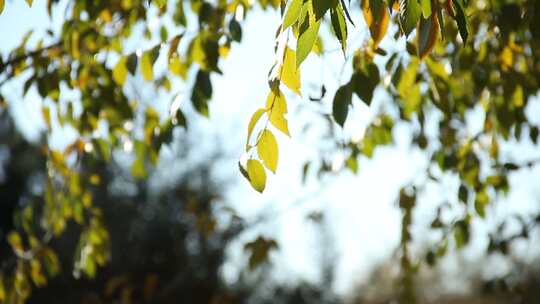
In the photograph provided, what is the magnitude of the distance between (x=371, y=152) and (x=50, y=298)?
222 inches

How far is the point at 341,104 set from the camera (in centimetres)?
118

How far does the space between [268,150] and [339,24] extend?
203mm

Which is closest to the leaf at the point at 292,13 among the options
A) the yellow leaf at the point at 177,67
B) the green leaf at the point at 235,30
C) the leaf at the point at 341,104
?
the leaf at the point at 341,104

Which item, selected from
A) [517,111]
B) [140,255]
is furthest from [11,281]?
[140,255]

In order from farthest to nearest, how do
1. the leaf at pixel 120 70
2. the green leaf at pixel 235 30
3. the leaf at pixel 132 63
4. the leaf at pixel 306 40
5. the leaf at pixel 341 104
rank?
1. the leaf at pixel 120 70
2. the leaf at pixel 132 63
3. the green leaf at pixel 235 30
4. the leaf at pixel 341 104
5. the leaf at pixel 306 40

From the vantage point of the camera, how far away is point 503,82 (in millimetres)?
1715

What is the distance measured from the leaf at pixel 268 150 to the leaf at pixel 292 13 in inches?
6.5

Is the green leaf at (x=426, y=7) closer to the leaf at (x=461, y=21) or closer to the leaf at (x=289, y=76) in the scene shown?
the leaf at (x=461, y=21)

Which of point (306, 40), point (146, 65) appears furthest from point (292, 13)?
point (146, 65)

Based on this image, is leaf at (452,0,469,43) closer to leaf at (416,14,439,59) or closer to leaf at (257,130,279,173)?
leaf at (416,14,439,59)

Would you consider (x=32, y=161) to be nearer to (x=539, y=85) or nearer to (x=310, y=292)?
(x=310, y=292)

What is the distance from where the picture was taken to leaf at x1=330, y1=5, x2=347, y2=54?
0.94 metres

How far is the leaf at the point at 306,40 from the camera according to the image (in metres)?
0.93

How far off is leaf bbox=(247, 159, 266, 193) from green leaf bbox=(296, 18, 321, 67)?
16cm
